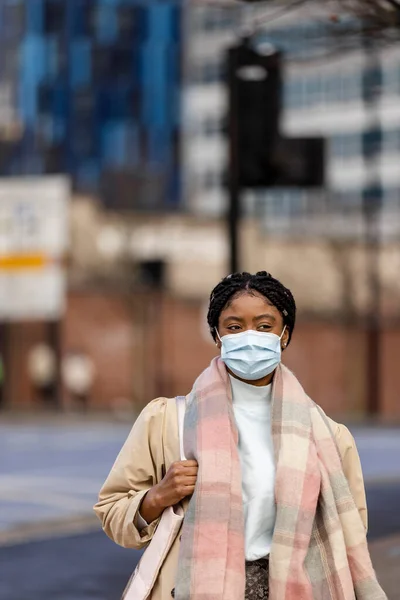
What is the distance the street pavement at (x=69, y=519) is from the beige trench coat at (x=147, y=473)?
206 inches

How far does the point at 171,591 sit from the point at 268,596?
25 centimetres

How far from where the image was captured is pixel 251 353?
3.72m

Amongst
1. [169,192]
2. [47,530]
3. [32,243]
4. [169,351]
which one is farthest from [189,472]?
[169,192]

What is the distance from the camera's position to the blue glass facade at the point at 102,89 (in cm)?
6256

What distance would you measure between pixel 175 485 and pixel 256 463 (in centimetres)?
22

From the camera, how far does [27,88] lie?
6247cm

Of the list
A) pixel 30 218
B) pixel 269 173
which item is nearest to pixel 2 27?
pixel 30 218

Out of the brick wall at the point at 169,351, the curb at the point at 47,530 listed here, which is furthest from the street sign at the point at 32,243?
the curb at the point at 47,530

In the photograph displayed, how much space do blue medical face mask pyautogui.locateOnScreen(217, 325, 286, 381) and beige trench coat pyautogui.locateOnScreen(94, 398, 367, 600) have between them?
0.22 meters

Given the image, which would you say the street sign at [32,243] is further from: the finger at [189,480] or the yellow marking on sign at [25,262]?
the finger at [189,480]

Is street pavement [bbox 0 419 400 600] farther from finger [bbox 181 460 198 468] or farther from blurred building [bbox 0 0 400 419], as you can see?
blurred building [bbox 0 0 400 419]

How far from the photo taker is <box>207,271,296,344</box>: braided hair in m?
3.86

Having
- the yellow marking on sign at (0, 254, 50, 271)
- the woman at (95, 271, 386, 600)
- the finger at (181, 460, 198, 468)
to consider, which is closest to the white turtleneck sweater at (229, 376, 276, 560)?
the woman at (95, 271, 386, 600)

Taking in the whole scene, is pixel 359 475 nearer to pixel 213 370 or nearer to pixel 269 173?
pixel 213 370
